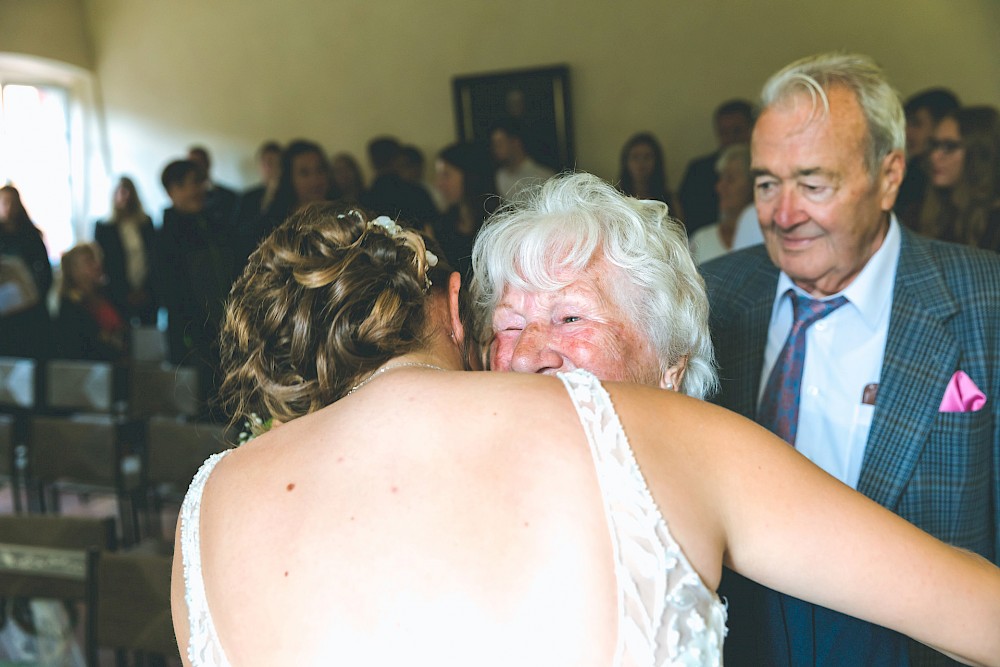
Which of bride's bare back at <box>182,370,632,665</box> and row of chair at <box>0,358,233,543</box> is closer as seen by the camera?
bride's bare back at <box>182,370,632,665</box>

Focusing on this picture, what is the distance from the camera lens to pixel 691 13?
26.0ft

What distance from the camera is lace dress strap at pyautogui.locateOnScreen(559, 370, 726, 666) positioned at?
1.07 meters

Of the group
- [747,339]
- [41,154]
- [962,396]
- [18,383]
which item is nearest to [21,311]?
[18,383]

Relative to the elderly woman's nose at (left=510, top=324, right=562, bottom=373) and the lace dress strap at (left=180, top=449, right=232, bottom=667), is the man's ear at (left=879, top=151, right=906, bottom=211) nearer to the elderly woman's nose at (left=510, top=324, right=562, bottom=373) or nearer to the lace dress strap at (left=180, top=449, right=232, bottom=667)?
the elderly woman's nose at (left=510, top=324, right=562, bottom=373)

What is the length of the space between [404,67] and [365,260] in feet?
27.2

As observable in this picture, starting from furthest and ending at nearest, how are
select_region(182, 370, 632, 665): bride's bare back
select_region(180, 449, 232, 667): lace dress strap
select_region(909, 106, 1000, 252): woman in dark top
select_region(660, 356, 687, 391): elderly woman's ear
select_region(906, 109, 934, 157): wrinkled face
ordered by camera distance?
select_region(906, 109, 934, 157): wrinkled face, select_region(909, 106, 1000, 252): woman in dark top, select_region(660, 356, 687, 391): elderly woman's ear, select_region(180, 449, 232, 667): lace dress strap, select_region(182, 370, 632, 665): bride's bare back

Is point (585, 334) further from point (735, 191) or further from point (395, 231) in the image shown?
point (735, 191)

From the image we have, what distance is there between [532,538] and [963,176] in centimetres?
349

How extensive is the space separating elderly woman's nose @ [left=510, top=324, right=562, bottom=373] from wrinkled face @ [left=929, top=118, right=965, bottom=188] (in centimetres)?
292

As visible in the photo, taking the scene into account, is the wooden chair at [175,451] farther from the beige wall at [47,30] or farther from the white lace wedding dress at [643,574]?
the beige wall at [47,30]

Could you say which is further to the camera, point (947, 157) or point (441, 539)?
point (947, 157)

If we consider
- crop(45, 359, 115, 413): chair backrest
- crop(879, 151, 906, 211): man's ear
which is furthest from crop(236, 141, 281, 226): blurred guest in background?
crop(879, 151, 906, 211): man's ear

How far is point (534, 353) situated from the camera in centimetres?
167

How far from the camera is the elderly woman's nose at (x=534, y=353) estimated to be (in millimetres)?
1671
